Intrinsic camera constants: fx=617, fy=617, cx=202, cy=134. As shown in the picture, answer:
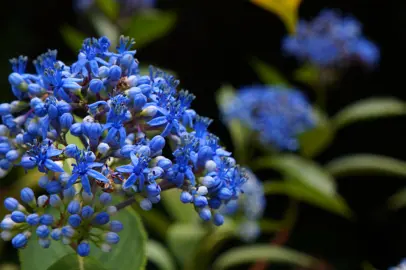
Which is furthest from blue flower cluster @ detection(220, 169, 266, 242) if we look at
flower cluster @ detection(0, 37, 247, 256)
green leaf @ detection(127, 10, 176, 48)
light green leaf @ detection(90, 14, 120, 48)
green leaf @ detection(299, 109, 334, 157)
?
flower cluster @ detection(0, 37, 247, 256)

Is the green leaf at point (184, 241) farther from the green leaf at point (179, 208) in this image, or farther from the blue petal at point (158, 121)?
the blue petal at point (158, 121)

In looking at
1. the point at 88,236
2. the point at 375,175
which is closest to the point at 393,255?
the point at 375,175

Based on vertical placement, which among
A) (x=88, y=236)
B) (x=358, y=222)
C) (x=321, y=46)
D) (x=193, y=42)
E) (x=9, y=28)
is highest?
(x=193, y=42)

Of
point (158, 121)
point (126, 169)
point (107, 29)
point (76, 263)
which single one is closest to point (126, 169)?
point (126, 169)

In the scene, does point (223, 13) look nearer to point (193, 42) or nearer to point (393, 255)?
point (193, 42)

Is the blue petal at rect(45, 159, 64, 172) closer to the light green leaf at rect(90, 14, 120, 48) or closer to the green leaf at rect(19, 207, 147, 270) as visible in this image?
the green leaf at rect(19, 207, 147, 270)

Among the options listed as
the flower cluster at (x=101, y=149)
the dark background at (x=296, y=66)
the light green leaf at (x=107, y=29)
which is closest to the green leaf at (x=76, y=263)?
the flower cluster at (x=101, y=149)
